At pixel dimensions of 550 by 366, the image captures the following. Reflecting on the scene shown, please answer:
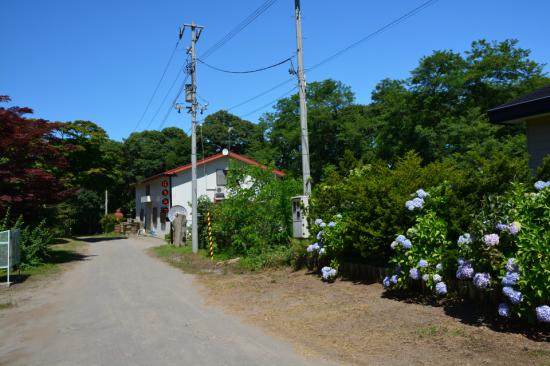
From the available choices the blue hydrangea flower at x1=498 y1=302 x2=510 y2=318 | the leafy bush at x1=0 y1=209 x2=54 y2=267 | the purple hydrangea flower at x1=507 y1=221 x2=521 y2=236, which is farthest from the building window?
the blue hydrangea flower at x1=498 y1=302 x2=510 y2=318

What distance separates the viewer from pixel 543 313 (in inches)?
214

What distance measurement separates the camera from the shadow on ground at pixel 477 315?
19.3 ft

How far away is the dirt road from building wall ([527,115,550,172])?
6497 millimetres

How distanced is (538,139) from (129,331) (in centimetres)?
850

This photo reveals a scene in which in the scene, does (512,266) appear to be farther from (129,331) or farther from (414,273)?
(129,331)

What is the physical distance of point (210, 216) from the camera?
21.9 m

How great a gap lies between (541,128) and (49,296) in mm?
11887

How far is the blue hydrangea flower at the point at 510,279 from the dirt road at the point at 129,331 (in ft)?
8.24

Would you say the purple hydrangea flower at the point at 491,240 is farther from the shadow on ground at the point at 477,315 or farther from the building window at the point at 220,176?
the building window at the point at 220,176

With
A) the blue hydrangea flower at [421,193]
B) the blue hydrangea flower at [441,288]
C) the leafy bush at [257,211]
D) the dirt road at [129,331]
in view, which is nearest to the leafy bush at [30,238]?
the dirt road at [129,331]

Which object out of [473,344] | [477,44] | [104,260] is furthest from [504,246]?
[477,44]

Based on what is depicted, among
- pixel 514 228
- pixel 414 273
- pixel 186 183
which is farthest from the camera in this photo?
pixel 186 183

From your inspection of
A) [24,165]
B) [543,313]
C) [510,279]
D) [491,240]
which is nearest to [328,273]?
[491,240]

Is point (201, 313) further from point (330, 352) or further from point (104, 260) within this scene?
point (104, 260)
